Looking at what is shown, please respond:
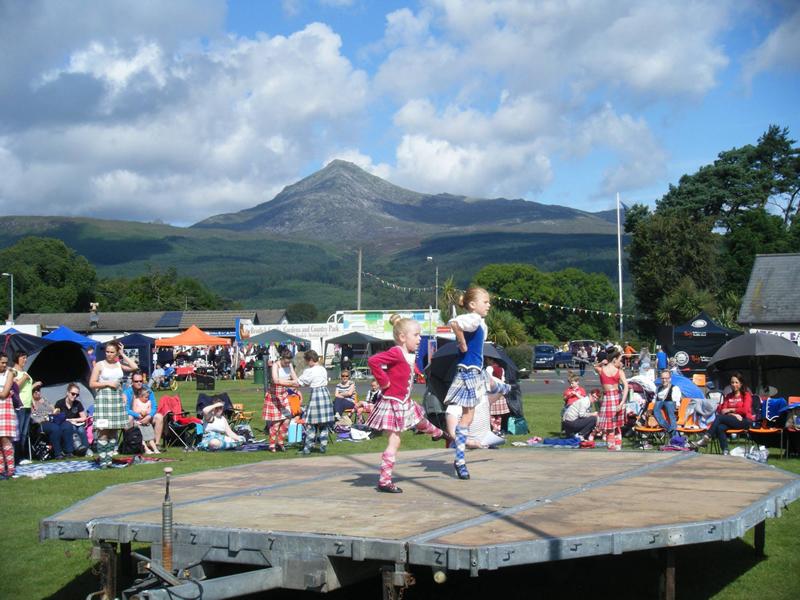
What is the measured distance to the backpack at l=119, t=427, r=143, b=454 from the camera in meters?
16.5

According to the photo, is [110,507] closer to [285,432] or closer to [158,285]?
[285,432]

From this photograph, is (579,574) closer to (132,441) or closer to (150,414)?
(132,441)

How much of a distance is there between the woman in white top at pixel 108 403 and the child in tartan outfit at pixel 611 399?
7.98m

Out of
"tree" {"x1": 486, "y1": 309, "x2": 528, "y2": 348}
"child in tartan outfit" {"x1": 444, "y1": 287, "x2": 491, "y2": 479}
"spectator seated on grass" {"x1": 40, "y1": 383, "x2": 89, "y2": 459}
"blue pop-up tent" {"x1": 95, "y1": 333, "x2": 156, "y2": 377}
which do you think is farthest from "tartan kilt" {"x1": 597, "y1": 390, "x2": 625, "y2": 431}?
"tree" {"x1": 486, "y1": 309, "x2": 528, "y2": 348}

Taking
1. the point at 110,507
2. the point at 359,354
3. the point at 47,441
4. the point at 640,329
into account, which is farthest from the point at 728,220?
the point at 110,507

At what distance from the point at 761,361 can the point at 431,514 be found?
54.3 ft

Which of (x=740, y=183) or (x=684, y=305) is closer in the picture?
(x=684, y=305)

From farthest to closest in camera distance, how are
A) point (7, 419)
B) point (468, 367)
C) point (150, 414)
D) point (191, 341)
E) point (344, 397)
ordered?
point (191, 341), point (344, 397), point (150, 414), point (7, 419), point (468, 367)

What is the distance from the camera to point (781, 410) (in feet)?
52.5

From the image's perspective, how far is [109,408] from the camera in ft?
47.3

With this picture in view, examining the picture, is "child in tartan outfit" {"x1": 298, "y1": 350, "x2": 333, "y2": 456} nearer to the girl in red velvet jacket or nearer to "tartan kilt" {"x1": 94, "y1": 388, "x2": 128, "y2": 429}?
"tartan kilt" {"x1": 94, "y1": 388, "x2": 128, "y2": 429}

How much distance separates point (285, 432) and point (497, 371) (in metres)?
4.75

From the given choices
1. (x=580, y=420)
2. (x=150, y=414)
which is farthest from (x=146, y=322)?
(x=580, y=420)

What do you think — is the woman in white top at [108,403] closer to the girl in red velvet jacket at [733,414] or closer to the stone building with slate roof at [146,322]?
the girl in red velvet jacket at [733,414]
